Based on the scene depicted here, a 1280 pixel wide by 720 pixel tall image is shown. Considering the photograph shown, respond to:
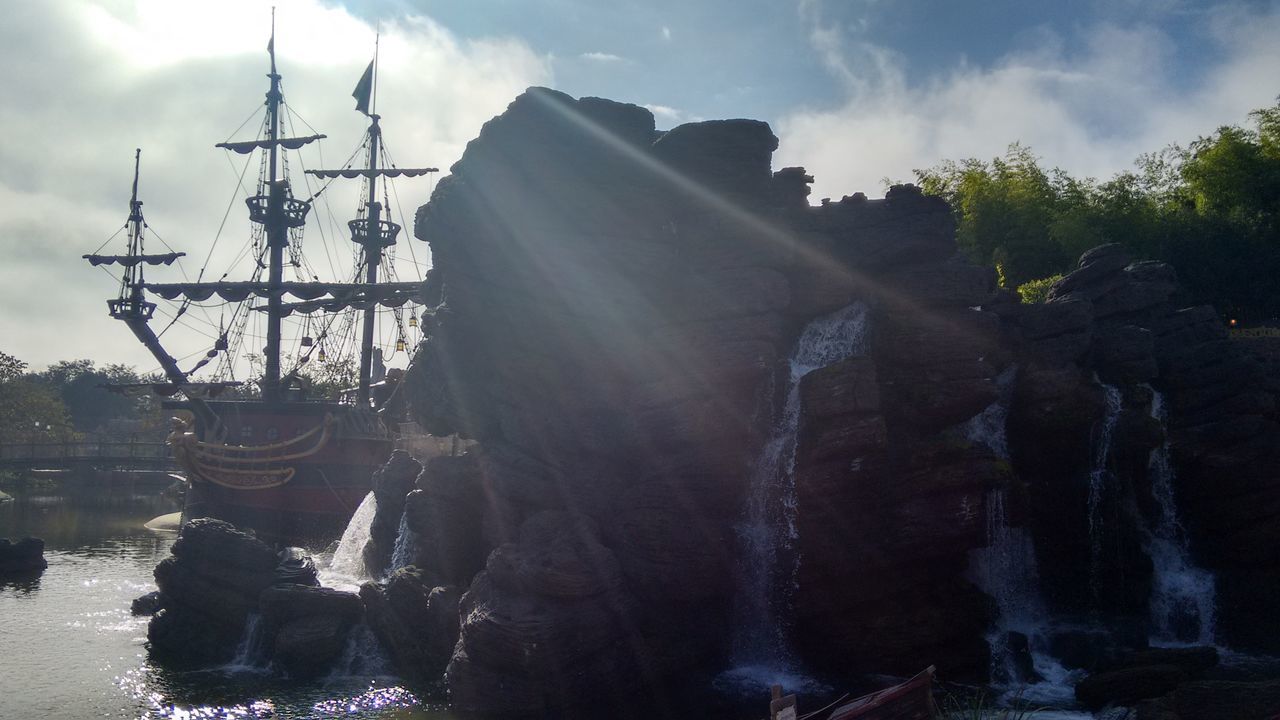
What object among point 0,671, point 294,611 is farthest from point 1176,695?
point 0,671

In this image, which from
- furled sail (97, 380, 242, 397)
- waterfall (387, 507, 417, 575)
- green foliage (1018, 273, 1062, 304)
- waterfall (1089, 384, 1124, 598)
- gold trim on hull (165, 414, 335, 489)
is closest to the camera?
waterfall (1089, 384, 1124, 598)

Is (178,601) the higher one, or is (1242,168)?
(1242,168)

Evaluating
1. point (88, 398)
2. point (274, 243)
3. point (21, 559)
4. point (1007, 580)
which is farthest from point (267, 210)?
point (88, 398)

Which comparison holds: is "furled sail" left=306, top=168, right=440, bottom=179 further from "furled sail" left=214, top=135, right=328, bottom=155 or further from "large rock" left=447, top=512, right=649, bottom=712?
"large rock" left=447, top=512, right=649, bottom=712

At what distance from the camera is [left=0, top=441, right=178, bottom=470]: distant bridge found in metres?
67.8

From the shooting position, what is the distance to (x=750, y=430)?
23781 mm

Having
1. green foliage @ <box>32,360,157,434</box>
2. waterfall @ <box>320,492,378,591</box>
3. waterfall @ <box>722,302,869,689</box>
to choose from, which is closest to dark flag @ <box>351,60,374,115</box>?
waterfall @ <box>320,492,378,591</box>

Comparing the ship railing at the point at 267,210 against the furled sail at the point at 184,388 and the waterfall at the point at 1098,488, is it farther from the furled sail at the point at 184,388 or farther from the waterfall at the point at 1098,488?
the waterfall at the point at 1098,488

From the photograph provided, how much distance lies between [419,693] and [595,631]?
16.5ft

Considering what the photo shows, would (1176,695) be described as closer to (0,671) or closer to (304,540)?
(0,671)

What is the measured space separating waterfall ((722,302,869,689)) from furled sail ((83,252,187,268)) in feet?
161

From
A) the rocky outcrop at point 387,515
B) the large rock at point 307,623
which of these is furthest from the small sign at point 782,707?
the rocky outcrop at point 387,515

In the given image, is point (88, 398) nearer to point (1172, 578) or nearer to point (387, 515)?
point (387, 515)

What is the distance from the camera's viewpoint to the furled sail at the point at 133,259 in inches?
2235
